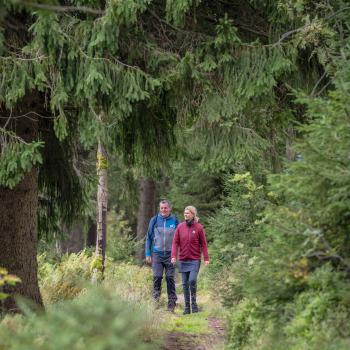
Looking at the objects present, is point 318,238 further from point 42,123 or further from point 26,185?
point 42,123

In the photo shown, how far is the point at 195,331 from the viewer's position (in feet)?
35.4

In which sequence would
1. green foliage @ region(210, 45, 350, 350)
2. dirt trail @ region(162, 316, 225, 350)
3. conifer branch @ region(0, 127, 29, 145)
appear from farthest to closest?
conifer branch @ region(0, 127, 29, 145) < dirt trail @ region(162, 316, 225, 350) < green foliage @ region(210, 45, 350, 350)

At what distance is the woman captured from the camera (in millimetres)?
13211

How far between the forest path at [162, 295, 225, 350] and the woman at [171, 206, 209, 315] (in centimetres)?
55

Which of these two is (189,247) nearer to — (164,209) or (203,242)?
(203,242)

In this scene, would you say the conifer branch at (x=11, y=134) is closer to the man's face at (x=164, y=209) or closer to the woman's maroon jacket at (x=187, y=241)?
the man's face at (x=164, y=209)

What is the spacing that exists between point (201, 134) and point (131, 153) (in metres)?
1.52

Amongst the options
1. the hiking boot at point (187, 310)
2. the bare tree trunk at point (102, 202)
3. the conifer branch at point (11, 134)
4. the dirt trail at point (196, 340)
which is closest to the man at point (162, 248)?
the hiking boot at point (187, 310)

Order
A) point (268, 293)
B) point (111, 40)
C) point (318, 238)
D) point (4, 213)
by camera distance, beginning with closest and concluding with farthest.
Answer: point (318, 238) < point (268, 293) < point (111, 40) < point (4, 213)

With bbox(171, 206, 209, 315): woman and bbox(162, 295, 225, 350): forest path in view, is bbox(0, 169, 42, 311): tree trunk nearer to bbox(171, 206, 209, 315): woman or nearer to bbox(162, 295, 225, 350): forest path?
bbox(162, 295, 225, 350): forest path

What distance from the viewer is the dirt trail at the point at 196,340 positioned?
30.0ft

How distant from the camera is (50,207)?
477 inches

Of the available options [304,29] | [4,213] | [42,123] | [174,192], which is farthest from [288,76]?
[174,192]

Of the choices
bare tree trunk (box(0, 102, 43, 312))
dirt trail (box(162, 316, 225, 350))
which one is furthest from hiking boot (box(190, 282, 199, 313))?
bare tree trunk (box(0, 102, 43, 312))
